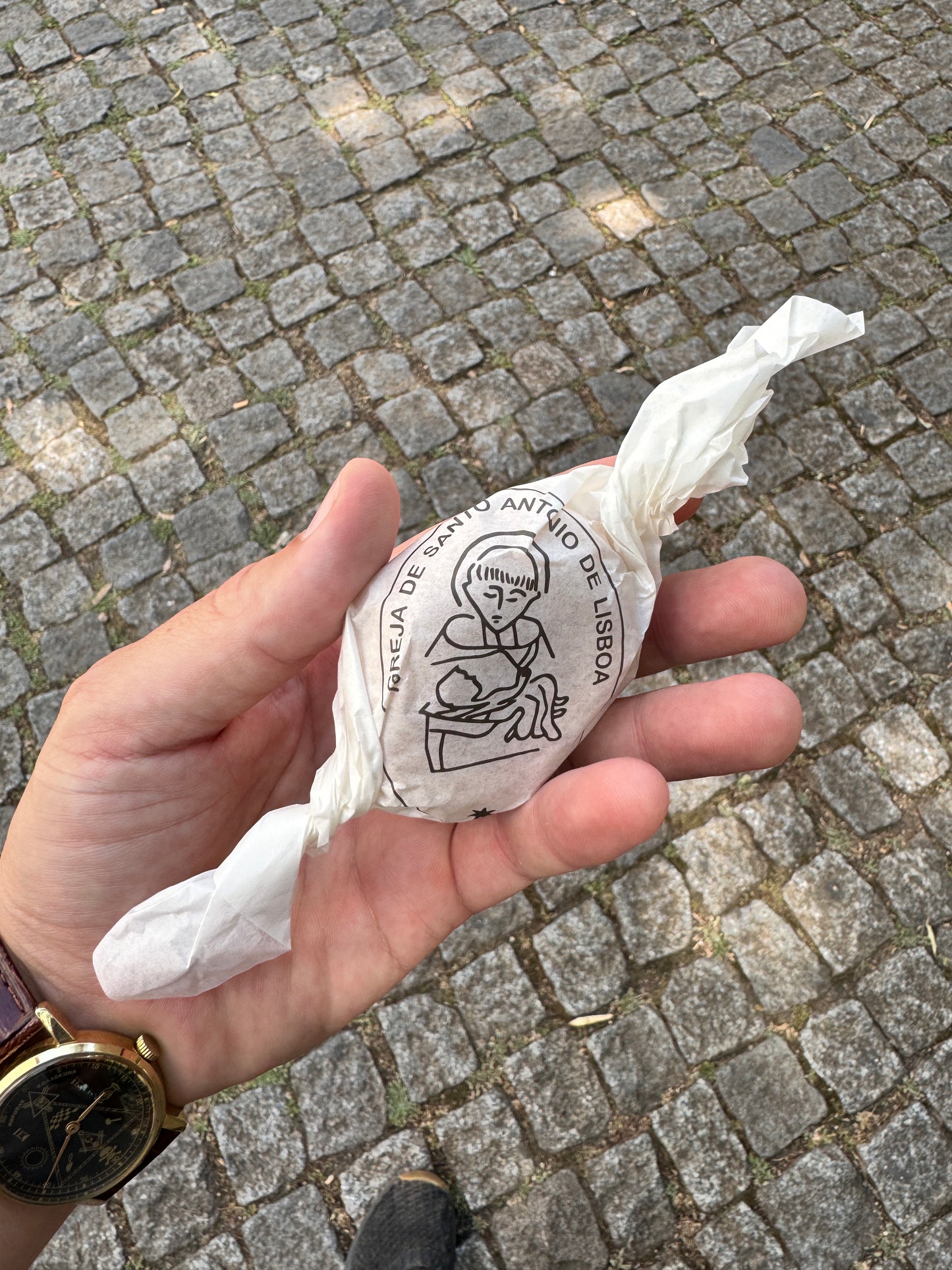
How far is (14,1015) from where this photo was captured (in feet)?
7.10

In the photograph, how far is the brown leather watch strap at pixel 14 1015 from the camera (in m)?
2.14

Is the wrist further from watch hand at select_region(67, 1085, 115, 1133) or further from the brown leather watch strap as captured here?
the brown leather watch strap

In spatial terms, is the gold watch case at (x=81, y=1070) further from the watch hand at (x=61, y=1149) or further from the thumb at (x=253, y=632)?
the thumb at (x=253, y=632)

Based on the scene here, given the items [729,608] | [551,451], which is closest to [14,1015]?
[729,608]

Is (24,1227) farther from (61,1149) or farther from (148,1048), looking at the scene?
(148,1048)

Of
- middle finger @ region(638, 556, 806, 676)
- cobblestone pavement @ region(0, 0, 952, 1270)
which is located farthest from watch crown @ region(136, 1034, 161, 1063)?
middle finger @ region(638, 556, 806, 676)

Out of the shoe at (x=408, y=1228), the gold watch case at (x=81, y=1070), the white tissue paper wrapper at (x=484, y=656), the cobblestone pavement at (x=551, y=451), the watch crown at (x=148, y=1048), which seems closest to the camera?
the white tissue paper wrapper at (x=484, y=656)

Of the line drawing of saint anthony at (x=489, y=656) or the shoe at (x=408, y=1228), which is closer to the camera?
the line drawing of saint anthony at (x=489, y=656)

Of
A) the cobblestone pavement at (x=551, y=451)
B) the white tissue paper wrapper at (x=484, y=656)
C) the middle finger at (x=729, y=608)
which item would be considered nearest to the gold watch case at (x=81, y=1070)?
the white tissue paper wrapper at (x=484, y=656)

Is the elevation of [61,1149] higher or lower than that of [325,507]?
lower

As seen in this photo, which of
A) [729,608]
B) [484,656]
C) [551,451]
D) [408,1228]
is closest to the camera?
[484,656]

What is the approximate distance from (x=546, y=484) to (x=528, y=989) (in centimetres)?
186

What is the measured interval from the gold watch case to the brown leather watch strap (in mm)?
25

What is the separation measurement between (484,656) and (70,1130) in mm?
1407
